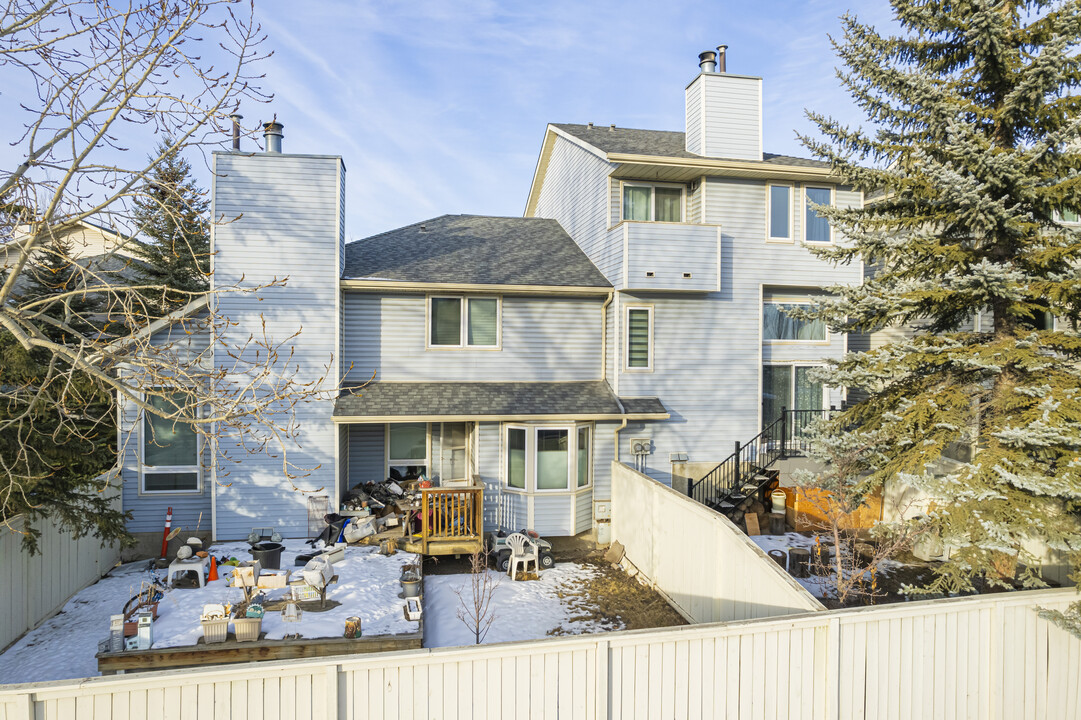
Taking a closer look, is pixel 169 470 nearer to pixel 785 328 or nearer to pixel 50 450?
pixel 50 450

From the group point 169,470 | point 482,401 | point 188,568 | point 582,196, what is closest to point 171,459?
point 169,470

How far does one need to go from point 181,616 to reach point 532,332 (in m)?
8.06

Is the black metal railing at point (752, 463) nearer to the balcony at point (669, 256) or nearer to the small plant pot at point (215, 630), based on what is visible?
the balcony at point (669, 256)

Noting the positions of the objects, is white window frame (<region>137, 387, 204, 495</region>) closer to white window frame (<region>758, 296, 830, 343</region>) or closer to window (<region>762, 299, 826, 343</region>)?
white window frame (<region>758, 296, 830, 343</region>)

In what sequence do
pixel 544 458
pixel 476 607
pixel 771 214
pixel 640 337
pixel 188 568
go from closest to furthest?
pixel 476 607 < pixel 188 568 < pixel 544 458 < pixel 640 337 < pixel 771 214

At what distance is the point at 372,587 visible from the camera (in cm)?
887

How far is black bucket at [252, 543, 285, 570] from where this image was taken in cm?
949

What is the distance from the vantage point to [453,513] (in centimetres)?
1073

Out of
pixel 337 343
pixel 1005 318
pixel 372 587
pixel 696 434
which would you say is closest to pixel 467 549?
pixel 372 587

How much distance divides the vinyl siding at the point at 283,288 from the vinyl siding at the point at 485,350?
0.88 meters

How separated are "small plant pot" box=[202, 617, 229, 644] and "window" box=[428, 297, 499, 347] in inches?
258

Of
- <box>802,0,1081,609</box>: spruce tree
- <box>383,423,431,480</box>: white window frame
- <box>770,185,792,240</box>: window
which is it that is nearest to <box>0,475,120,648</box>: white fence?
<box>383,423,431,480</box>: white window frame

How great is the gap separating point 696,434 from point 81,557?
38.9 ft

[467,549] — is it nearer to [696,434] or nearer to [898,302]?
[696,434]
